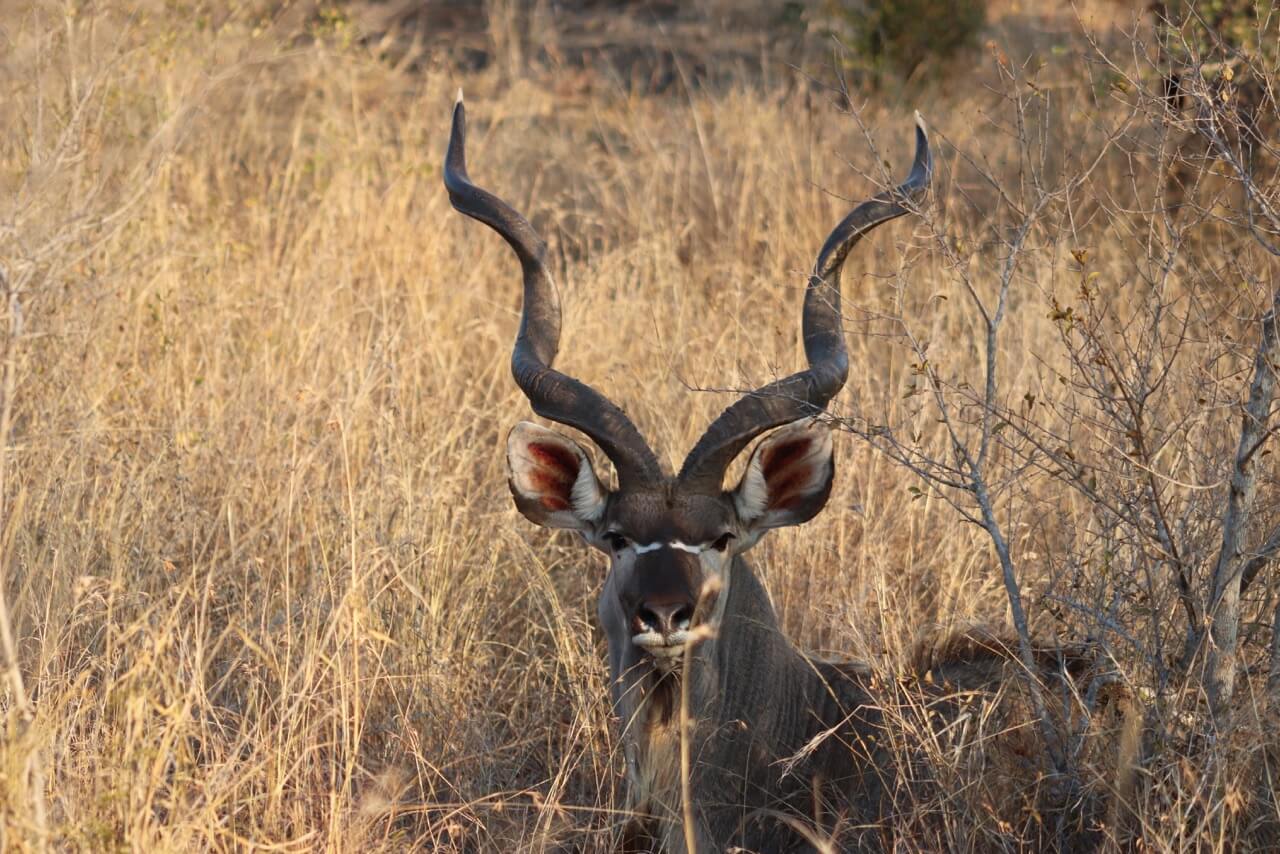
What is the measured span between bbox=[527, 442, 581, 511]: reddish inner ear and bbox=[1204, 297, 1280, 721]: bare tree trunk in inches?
66.1

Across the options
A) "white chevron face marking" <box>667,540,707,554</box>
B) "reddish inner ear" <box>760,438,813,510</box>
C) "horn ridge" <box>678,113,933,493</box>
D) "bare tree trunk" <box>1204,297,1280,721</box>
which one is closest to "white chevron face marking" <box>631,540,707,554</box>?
"white chevron face marking" <box>667,540,707,554</box>

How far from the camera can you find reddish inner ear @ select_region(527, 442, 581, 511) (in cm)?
446

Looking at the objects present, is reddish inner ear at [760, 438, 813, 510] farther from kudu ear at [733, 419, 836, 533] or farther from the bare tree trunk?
the bare tree trunk

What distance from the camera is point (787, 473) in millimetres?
4449

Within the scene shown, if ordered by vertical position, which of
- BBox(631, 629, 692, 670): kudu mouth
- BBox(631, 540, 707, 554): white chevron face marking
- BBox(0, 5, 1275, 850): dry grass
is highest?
BBox(631, 540, 707, 554): white chevron face marking

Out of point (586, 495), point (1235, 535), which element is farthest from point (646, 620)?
point (1235, 535)

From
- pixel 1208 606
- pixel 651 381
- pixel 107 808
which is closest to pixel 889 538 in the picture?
pixel 651 381

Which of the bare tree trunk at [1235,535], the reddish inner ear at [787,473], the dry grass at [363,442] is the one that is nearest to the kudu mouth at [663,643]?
the dry grass at [363,442]

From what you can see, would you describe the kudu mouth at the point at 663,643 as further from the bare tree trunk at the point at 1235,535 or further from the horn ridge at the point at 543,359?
the bare tree trunk at the point at 1235,535

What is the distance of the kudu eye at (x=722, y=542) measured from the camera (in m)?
4.31

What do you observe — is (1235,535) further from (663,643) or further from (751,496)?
(663,643)

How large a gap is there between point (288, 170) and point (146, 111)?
799 millimetres

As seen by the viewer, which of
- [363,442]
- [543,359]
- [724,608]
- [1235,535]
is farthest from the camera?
[363,442]

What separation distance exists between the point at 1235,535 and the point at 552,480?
1.79m
